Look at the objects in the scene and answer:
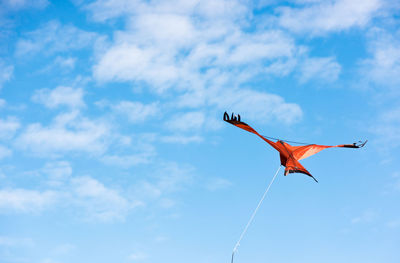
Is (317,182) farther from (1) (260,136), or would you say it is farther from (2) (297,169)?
(1) (260,136)

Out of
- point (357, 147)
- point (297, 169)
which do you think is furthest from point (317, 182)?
point (357, 147)

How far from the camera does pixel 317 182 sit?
17.9 meters

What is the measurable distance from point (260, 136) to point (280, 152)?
5.41 feet

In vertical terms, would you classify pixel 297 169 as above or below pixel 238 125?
below

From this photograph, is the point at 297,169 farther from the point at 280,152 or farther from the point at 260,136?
the point at 260,136

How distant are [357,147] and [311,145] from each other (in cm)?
231

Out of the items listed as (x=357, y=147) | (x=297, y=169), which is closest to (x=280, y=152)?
(x=297, y=169)

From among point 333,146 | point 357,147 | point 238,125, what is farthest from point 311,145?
point 238,125

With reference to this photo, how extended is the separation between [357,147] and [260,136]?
504 centimetres

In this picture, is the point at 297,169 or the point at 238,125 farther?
the point at 297,169

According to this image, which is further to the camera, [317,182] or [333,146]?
[333,146]

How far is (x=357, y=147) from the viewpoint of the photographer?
18.6 metres

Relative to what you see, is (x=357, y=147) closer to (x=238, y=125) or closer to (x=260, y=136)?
(x=260, y=136)

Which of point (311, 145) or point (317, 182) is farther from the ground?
point (311, 145)
